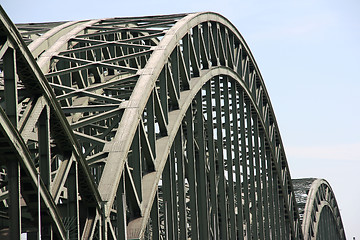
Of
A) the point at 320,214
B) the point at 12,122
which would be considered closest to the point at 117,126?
the point at 12,122

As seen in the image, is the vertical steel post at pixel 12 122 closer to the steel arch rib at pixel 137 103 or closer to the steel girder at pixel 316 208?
the steel arch rib at pixel 137 103

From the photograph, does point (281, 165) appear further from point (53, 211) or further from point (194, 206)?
point (53, 211)

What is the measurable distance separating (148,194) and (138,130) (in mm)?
2271

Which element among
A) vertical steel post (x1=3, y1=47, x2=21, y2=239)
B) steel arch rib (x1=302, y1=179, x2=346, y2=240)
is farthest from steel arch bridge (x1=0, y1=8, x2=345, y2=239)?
steel arch rib (x1=302, y1=179, x2=346, y2=240)

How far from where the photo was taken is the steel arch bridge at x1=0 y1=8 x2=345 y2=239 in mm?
21641

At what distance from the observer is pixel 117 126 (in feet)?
128

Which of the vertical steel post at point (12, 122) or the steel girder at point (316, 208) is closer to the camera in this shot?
the vertical steel post at point (12, 122)

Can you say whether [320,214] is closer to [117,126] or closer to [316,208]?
[316,208]

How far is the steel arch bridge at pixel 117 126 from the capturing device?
2164 cm

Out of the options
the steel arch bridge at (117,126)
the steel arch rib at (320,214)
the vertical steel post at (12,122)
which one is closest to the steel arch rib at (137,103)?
the steel arch bridge at (117,126)

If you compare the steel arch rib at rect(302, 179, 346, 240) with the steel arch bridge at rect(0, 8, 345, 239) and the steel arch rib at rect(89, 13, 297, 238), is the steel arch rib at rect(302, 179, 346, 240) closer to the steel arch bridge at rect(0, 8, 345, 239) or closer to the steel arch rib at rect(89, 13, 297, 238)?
the steel arch bridge at rect(0, 8, 345, 239)

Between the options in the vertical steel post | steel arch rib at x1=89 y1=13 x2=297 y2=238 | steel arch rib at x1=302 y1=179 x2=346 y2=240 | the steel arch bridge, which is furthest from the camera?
steel arch rib at x1=302 y1=179 x2=346 y2=240

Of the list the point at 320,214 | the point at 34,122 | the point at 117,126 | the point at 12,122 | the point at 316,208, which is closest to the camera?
the point at 12,122

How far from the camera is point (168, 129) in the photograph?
33344 mm
